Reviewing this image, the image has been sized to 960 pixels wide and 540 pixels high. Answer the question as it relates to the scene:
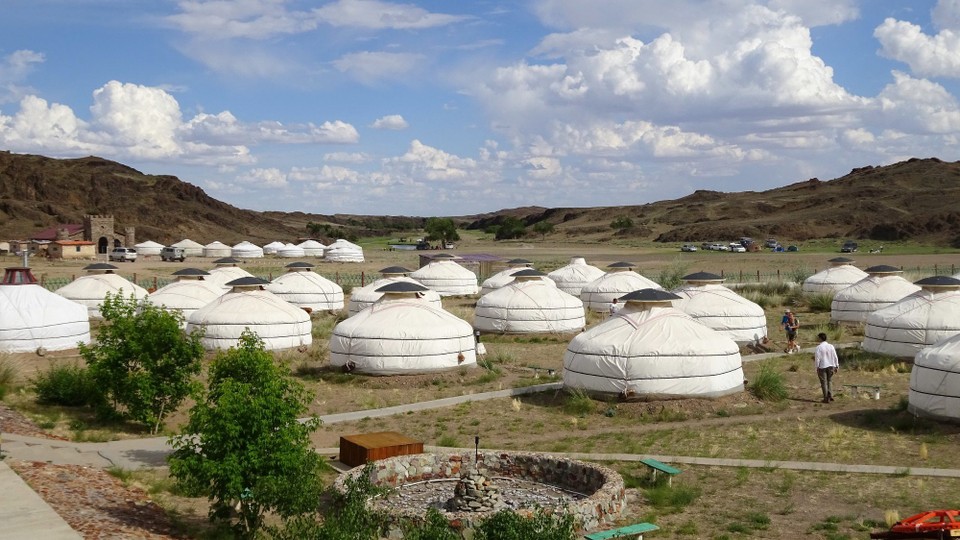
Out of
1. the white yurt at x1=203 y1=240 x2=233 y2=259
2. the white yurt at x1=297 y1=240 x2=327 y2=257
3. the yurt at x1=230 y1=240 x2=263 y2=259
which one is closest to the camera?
the yurt at x1=230 y1=240 x2=263 y2=259

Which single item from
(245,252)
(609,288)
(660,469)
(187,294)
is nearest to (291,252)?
(245,252)

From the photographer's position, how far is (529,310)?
31531 mm

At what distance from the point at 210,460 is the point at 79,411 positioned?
9.34 m

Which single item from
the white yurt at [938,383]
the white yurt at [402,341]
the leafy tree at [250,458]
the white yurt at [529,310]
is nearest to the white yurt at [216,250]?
the white yurt at [529,310]

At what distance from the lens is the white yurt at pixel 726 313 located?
27797 mm

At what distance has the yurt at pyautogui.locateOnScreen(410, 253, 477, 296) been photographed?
46.3m

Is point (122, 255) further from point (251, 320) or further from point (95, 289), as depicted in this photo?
point (251, 320)

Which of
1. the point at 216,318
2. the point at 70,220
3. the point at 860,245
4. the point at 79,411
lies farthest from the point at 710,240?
the point at 79,411

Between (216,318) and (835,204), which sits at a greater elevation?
(835,204)

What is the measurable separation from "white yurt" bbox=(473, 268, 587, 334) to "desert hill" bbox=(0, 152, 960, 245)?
77.4 meters

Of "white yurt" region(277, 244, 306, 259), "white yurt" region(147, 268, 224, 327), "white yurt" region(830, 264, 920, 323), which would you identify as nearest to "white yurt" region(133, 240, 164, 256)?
"white yurt" region(277, 244, 306, 259)

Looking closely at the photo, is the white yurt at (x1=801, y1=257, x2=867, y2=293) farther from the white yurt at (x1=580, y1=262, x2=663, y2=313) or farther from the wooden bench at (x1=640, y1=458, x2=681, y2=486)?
the wooden bench at (x1=640, y1=458, x2=681, y2=486)

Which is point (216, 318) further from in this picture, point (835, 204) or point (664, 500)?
point (835, 204)

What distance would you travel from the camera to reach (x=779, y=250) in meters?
89.7
